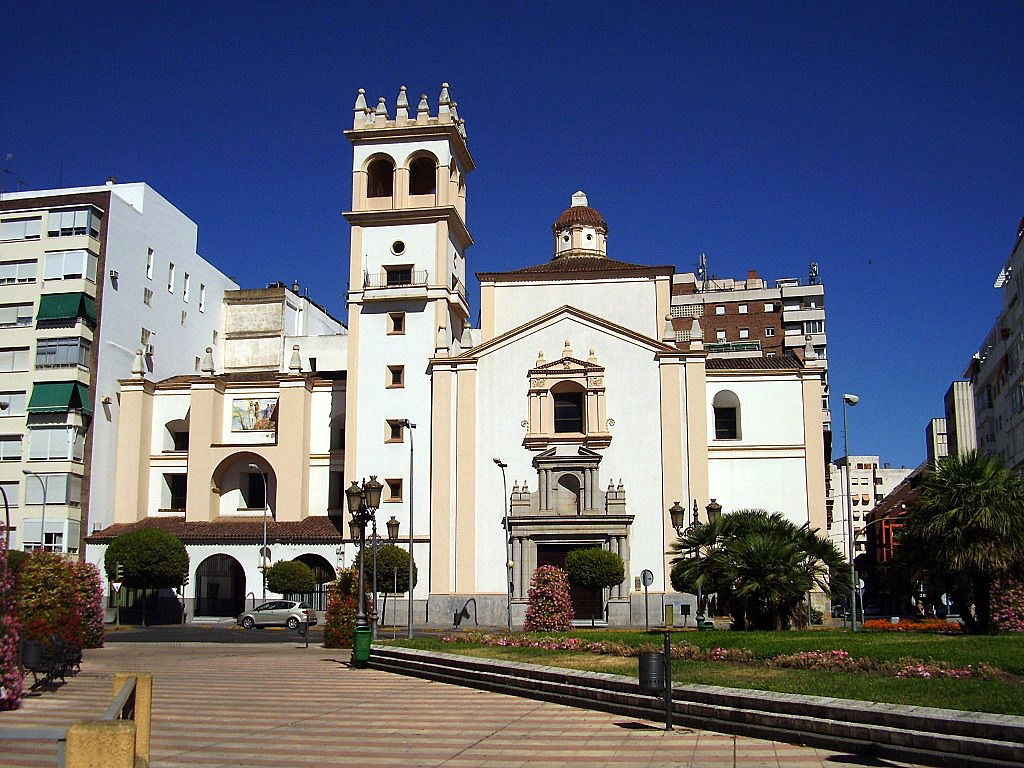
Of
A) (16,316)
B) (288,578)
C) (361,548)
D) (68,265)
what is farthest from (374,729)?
(16,316)

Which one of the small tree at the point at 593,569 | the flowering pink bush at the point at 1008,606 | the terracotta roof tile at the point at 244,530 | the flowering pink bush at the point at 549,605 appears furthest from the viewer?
the terracotta roof tile at the point at 244,530

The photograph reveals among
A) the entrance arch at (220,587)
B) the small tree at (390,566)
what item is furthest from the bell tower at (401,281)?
the entrance arch at (220,587)

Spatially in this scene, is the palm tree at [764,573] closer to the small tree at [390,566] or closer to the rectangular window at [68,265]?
the small tree at [390,566]

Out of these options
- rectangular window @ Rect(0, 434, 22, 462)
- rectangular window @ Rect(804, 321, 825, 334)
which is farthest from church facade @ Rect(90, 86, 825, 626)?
rectangular window @ Rect(804, 321, 825, 334)

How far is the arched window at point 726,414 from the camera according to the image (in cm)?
5069

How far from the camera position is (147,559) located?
48250 mm

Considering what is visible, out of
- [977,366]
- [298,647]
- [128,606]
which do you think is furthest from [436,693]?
[977,366]

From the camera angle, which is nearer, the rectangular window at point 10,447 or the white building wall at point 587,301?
the white building wall at point 587,301

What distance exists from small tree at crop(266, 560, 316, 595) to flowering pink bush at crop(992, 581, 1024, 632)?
32.5m

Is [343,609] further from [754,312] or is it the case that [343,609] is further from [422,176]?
[754,312]

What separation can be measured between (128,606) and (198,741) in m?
41.1

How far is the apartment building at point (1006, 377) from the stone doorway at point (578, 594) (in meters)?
19.4

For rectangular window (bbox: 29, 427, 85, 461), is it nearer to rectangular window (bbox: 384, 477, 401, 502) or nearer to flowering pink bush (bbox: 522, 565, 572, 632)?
rectangular window (bbox: 384, 477, 401, 502)

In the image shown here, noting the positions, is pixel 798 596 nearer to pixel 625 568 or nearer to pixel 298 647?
pixel 298 647
